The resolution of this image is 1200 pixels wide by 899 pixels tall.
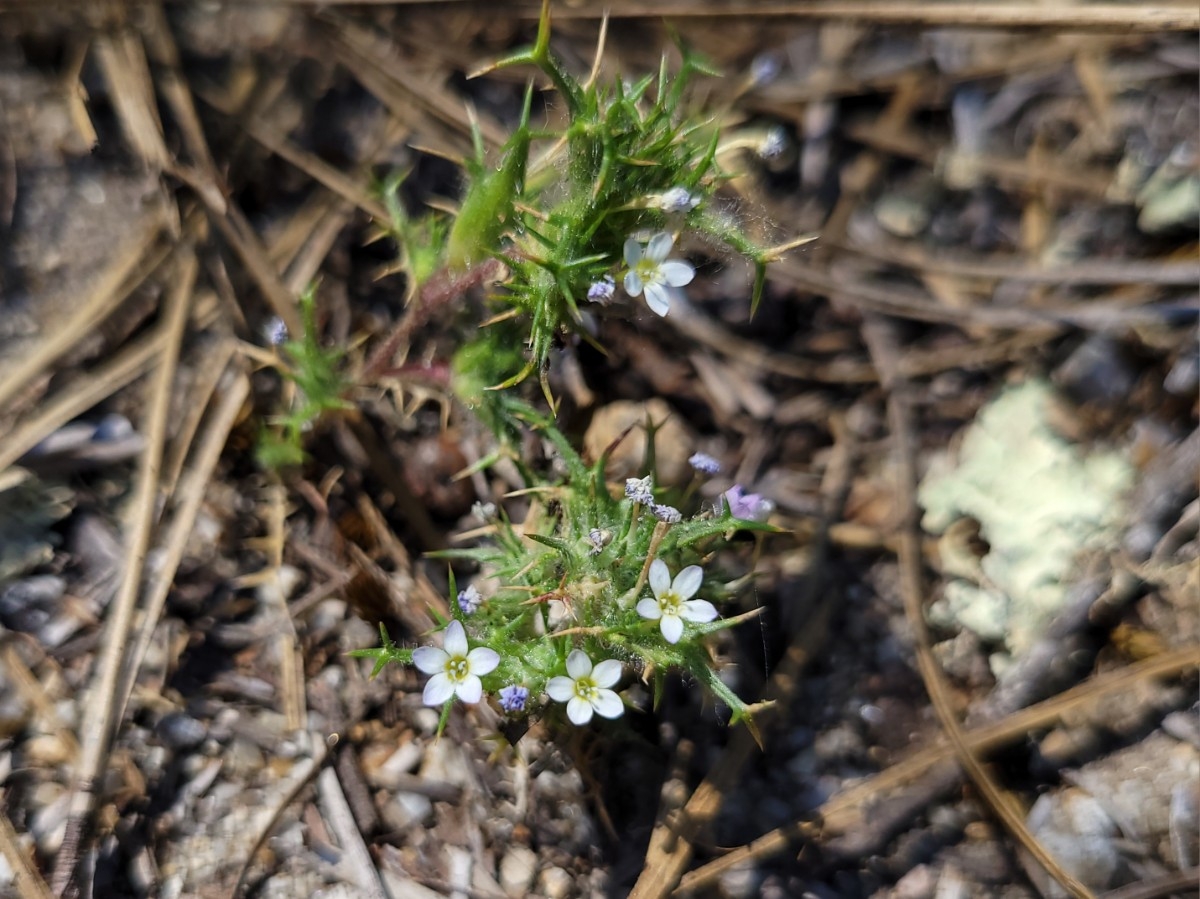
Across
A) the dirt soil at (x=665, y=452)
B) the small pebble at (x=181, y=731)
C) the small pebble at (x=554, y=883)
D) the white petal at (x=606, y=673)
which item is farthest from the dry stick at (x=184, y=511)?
the white petal at (x=606, y=673)

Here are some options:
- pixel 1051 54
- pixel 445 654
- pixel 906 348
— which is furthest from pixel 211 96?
pixel 1051 54

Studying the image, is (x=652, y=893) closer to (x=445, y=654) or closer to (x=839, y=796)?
(x=839, y=796)

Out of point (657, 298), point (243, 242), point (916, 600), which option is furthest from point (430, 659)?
point (243, 242)

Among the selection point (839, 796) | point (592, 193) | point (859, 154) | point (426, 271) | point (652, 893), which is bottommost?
point (652, 893)

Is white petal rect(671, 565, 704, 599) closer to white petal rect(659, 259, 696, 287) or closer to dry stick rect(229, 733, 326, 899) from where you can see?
white petal rect(659, 259, 696, 287)

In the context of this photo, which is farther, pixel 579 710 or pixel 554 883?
pixel 554 883

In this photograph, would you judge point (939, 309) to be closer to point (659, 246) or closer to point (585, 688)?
point (659, 246)
